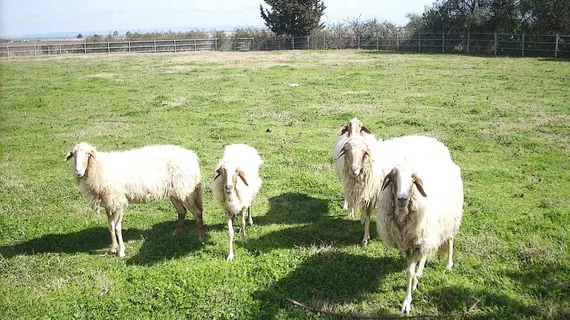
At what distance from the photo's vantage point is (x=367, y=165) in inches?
288

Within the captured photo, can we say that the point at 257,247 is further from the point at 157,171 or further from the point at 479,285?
the point at 479,285

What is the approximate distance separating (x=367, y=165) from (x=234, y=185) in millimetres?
2254

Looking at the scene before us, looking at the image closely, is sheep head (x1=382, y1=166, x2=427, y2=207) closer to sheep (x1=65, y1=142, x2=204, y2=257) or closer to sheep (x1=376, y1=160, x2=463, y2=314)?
sheep (x1=376, y1=160, x2=463, y2=314)

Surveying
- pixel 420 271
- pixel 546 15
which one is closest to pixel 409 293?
pixel 420 271

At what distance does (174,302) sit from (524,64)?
94.4 feet

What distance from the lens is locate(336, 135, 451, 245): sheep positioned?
7.11 meters

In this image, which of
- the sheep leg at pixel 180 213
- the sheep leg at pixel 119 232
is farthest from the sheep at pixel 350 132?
the sheep leg at pixel 119 232

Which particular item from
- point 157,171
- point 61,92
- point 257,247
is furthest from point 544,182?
point 61,92

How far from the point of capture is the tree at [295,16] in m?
49.7

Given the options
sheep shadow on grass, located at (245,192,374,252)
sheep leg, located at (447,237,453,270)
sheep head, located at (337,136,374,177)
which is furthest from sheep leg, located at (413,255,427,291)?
sheep head, located at (337,136,374,177)

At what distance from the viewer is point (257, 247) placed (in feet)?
23.2

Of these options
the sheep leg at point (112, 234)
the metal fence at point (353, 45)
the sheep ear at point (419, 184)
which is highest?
the metal fence at point (353, 45)

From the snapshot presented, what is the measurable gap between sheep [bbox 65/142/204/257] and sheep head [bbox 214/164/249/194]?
3.05 feet

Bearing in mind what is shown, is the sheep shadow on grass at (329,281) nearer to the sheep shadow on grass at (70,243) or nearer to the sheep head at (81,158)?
the sheep shadow on grass at (70,243)
